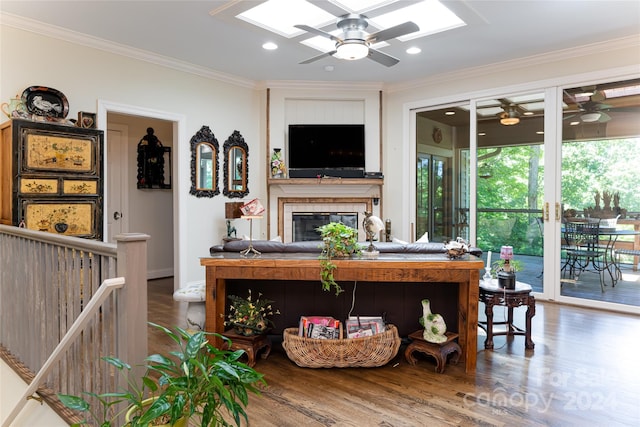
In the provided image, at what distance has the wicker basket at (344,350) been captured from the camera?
2.79 meters

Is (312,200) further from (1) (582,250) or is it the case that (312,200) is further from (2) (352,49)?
(1) (582,250)

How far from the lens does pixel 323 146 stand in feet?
19.6

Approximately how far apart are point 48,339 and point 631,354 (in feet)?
13.7

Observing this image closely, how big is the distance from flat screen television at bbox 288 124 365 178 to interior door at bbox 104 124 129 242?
236 centimetres

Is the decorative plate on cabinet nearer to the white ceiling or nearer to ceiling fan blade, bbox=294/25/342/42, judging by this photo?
the white ceiling

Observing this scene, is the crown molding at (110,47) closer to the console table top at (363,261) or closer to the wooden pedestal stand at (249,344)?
the console table top at (363,261)

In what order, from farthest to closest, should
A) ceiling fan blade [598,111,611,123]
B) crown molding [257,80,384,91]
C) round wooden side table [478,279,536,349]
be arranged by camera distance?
crown molding [257,80,384,91] → ceiling fan blade [598,111,611,123] → round wooden side table [478,279,536,349]

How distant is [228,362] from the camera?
5.75 feet

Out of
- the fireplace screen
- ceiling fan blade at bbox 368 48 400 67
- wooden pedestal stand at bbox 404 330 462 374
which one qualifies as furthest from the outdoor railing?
the fireplace screen

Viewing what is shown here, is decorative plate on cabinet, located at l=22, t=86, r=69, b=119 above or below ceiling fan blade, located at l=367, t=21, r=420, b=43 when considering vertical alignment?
below

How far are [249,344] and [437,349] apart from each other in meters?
1.30

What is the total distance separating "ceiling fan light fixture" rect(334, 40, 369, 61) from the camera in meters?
3.50

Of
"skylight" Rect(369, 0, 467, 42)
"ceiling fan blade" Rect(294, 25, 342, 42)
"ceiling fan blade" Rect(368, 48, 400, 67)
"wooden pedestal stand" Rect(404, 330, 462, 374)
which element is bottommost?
"wooden pedestal stand" Rect(404, 330, 462, 374)

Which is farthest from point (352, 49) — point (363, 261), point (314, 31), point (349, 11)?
point (363, 261)
